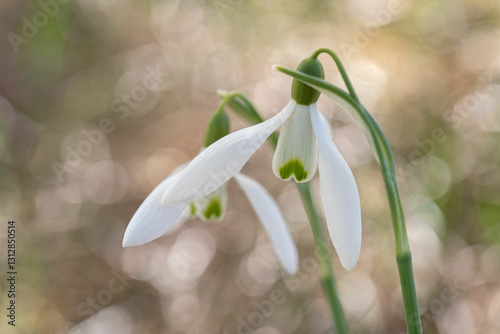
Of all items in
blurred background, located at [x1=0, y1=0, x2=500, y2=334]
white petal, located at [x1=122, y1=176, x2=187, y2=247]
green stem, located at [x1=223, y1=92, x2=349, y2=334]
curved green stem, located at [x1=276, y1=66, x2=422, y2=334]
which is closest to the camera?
curved green stem, located at [x1=276, y1=66, x2=422, y2=334]

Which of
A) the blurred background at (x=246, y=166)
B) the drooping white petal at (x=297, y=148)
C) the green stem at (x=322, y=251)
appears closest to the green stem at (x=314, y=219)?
the green stem at (x=322, y=251)

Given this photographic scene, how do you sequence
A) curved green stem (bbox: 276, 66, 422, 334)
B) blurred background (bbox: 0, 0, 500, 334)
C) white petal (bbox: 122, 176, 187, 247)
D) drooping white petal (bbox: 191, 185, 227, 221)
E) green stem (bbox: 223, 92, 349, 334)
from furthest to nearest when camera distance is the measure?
blurred background (bbox: 0, 0, 500, 334) < drooping white petal (bbox: 191, 185, 227, 221) < green stem (bbox: 223, 92, 349, 334) < white petal (bbox: 122, 176, 187, 247) < curved green stem (bbox: 276, 66, 422, 334)

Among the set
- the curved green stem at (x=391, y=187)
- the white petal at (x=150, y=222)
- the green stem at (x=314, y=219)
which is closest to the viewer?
the curved green stem at (x=391, y=187)

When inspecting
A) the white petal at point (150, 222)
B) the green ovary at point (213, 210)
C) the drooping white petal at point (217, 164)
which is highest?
the drooping white petal at point (217, 164)

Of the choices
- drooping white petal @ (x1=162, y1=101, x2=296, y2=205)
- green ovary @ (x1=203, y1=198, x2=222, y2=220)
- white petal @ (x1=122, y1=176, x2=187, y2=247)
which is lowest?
white petal @ (x1=122, y1=176, x2=187, y2=247)

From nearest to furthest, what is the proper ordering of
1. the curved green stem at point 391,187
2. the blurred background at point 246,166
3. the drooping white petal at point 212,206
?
the curved green stem at point 391,187, the drooping white petal at point 212,206, the blurred background at point 246,166

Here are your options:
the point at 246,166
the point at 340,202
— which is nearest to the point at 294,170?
the point at 340,202

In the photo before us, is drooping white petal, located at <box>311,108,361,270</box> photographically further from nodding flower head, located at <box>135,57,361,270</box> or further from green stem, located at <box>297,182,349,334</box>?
green stem, located at <box>297,182,349,334</box>

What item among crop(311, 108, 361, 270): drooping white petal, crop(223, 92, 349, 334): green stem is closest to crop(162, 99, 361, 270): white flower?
crop(311, 108, 361, 270): drooping white petal

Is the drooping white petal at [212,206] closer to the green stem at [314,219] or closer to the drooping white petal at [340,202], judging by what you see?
the green stem at [314,219]
